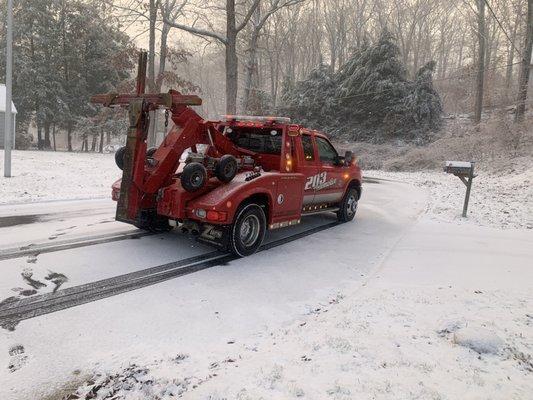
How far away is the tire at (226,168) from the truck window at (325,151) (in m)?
2.71

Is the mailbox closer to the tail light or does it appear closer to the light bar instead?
the light bar

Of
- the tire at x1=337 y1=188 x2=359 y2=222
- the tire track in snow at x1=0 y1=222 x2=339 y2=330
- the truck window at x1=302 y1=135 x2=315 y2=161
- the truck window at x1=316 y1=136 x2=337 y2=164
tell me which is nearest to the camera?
the tire track in snow at x1=0 y1=222 x2=339 y2=330

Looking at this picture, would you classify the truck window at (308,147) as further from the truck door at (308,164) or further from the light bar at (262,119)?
the light bar at (262,119)

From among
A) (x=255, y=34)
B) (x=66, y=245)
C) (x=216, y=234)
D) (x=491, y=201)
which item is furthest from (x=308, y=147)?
(x=255, y=34)

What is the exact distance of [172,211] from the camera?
6.15 m

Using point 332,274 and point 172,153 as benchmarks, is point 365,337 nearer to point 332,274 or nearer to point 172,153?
point 332,274

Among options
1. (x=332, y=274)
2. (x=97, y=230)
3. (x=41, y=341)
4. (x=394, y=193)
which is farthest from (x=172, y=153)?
(x=394, y=193)

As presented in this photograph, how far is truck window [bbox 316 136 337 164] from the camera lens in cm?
863

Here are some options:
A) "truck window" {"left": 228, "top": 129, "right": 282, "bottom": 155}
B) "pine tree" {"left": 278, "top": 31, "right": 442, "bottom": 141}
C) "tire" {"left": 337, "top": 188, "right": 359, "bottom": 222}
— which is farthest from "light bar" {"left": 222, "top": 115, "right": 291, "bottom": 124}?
"pine tree" {"left": 278, "top": 31, "right": 442, "bottom": 141}

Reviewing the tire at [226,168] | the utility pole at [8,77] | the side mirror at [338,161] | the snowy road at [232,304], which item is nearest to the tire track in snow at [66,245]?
the snowy road at [232,304]

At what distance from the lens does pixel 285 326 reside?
165 inches

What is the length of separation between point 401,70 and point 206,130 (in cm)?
2948

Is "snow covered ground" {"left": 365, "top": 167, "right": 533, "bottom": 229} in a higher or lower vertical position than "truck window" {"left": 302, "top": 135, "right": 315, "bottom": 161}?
lower

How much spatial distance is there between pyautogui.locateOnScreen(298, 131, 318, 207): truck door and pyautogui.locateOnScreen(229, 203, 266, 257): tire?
5.00 feet
